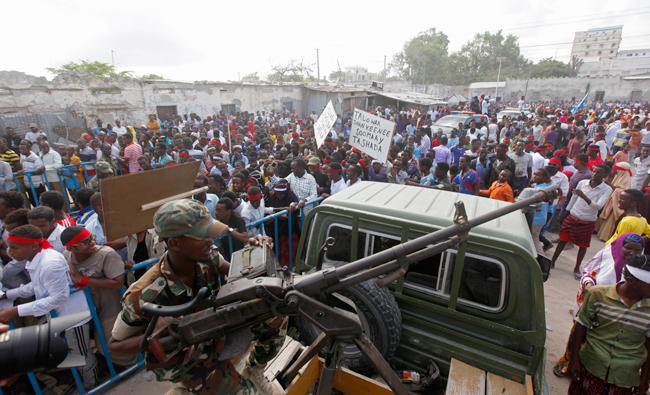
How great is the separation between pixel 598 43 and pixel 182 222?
14842cm

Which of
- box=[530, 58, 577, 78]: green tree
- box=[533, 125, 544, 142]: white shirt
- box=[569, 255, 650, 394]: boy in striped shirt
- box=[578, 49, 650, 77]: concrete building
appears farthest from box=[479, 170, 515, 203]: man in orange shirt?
box=[578, 49, 650, 77]: concrete building

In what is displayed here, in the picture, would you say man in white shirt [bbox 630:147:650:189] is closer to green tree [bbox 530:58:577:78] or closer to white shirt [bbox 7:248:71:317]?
white shirt [bbox 7:248:71:317]

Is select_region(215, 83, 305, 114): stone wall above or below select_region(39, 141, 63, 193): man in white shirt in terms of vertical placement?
above

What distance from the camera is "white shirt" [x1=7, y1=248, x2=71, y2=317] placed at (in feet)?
8.61

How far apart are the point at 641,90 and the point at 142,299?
50.0 m

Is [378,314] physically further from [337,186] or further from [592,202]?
[592,202]

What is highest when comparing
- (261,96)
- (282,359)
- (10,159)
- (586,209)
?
(261,96)

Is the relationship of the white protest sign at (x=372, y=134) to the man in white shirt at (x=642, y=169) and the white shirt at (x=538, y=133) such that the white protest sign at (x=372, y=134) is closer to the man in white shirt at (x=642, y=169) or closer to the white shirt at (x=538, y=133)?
the man in white shirt at (x=642, y=169)

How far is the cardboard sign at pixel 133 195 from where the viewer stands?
2.59 m

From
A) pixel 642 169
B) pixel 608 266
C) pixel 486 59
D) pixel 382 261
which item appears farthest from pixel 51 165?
pixel 486 59

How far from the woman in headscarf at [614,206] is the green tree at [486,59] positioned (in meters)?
63.7

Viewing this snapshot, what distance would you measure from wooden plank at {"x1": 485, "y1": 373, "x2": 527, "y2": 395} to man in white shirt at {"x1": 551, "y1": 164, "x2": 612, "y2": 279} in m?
4.55

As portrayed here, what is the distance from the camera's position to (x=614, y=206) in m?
6.58

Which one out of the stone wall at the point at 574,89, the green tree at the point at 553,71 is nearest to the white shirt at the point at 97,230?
the stone wall at the point at 574,89
